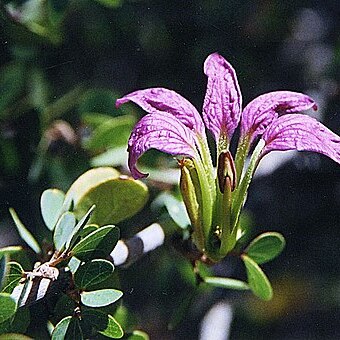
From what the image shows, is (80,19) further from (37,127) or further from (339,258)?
(339,258)

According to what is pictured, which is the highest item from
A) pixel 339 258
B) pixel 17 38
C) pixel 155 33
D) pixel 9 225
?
pixel 17 38


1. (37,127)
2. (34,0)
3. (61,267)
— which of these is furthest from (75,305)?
(34,0)

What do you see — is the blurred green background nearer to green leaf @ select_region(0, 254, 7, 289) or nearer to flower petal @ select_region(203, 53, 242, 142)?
flower petal @ select_region(203, 53, 242, 142)

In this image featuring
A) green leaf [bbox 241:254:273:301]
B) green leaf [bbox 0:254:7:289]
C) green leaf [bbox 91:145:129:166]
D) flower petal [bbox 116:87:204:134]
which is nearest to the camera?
green leaf [bbox 0:254:7:289]

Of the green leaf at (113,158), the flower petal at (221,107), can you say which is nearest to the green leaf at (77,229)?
the flower petal at (221,107)

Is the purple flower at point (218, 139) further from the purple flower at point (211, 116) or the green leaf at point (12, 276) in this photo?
the green leaf at point (12, 276)

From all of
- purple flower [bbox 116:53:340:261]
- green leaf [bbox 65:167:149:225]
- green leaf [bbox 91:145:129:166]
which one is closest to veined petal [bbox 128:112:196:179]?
purple flower [bbox 116:53:340:261]

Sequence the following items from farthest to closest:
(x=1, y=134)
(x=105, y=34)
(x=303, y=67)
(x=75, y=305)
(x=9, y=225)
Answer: (x=303, y=67) → (x=105, y=34) → (x=9, y=225) → (x=1, y=134) → (x=75, y=305)
